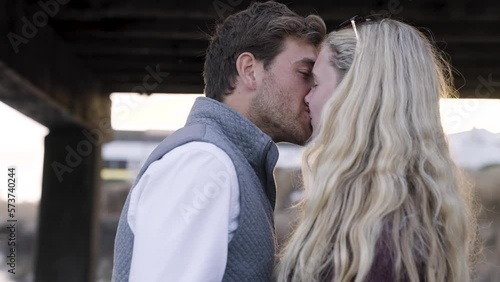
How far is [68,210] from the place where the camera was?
15602 mm

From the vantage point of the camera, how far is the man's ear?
3.07m

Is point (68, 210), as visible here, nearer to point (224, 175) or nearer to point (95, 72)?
point (95, 72)

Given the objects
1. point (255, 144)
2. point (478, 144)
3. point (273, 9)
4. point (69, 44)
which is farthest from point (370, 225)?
point (478, 144)

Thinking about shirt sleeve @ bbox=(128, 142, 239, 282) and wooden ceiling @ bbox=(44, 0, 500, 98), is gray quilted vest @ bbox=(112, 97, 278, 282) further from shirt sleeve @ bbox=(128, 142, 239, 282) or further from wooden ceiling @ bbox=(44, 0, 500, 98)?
wooden ceiling @ bbox=(44, 0, 500, 98)

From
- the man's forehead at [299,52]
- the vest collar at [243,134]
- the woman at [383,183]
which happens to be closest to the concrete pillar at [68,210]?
the man's forehead at [299,52]

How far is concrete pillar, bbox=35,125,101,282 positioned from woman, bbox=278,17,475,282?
12508 mm

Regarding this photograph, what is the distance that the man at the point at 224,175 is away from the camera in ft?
7.77

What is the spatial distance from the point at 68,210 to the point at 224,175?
44.4ft

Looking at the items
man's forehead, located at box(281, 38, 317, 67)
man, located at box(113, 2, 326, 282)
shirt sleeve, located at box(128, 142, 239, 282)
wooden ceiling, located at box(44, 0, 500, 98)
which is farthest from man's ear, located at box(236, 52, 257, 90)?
wooden ceiling, located at box(44, 0, 500, 98)

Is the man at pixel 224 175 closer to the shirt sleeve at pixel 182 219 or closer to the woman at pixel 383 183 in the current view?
the shirt sleeve at pixel 182 219

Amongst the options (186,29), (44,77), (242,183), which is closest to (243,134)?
(242,183)

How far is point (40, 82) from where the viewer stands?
10.8m

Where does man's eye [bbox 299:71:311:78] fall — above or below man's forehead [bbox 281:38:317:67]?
below

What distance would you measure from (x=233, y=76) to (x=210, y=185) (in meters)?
0.72
